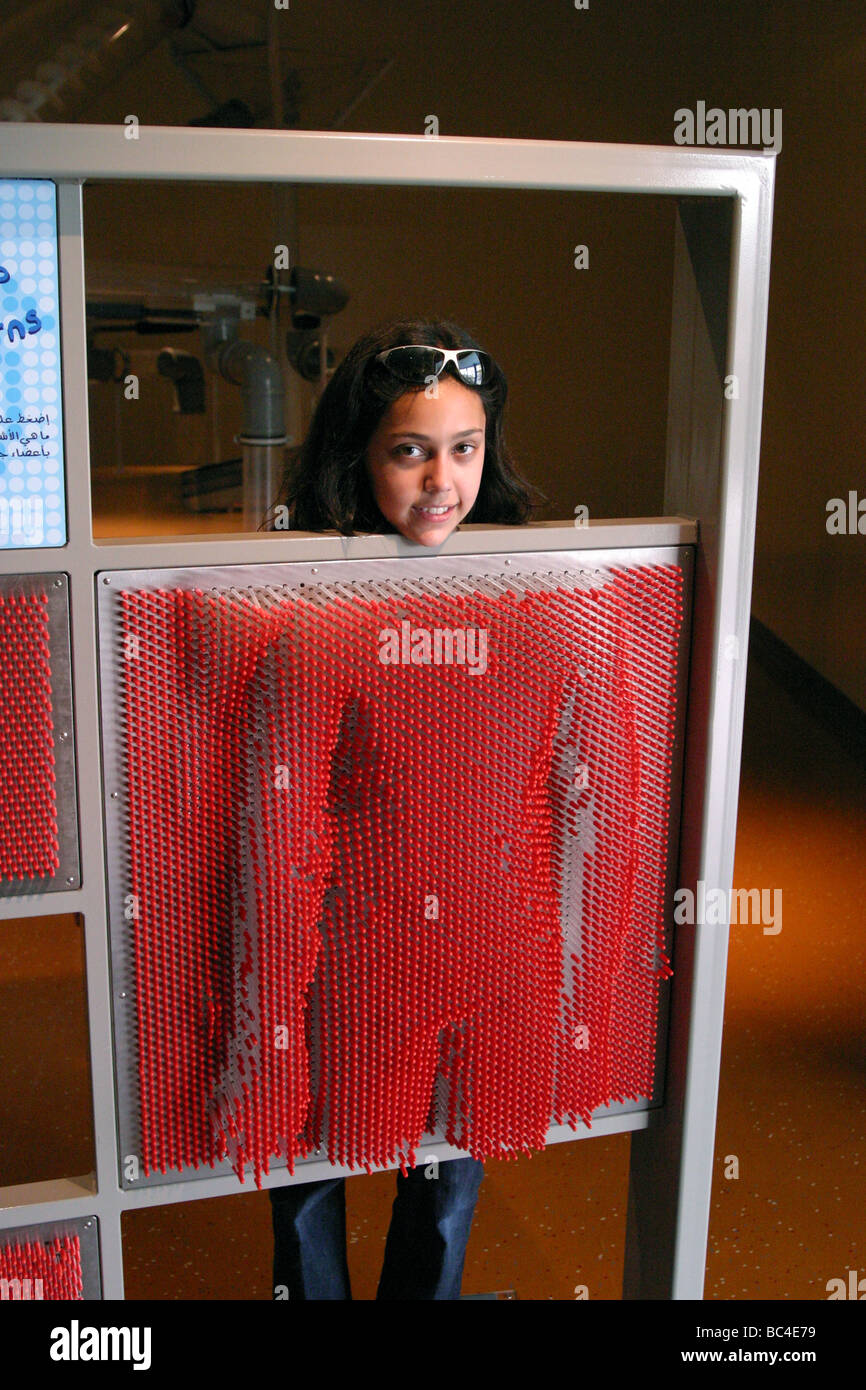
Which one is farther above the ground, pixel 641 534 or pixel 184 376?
pixel 184 376

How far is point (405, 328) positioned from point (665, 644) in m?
0.44

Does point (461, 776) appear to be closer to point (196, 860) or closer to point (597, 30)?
point (196, 860)

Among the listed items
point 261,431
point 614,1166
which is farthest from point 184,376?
point 614,1166

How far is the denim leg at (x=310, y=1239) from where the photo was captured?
1.55 meters

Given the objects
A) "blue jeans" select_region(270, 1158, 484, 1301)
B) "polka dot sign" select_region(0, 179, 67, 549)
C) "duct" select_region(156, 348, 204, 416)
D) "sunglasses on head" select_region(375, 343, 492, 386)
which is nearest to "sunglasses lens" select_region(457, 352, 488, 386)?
"sunglasses on head" select_region(375, 343, 492, 386)

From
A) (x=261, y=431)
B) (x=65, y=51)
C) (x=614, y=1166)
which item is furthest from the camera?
(x=261, y=431)

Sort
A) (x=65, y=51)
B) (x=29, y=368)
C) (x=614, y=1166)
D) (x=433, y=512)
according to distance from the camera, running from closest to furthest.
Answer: (x=29, y=368)
(x=433, y=512)
(x=614, y=1166)
(x=65, y=51)

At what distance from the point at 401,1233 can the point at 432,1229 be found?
0.21ft

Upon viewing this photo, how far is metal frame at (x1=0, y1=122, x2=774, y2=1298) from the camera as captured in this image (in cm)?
115

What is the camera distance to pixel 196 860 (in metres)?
1.29

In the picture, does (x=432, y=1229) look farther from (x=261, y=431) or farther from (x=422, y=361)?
(x=261, y=431)

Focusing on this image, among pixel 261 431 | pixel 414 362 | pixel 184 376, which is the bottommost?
pixel 414 362

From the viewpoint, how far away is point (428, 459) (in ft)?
4.37

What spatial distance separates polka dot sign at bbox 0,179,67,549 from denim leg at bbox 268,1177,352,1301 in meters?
0.85
